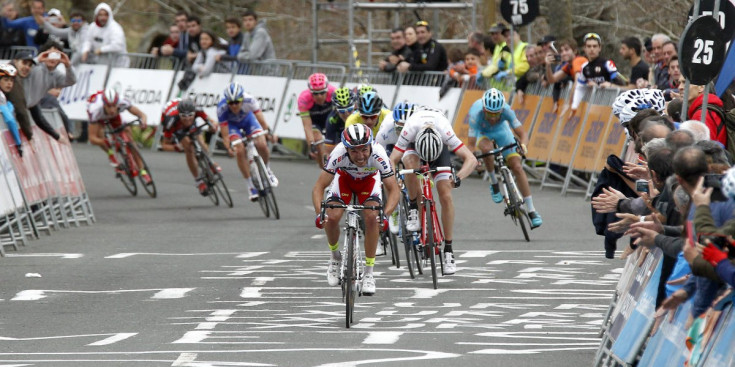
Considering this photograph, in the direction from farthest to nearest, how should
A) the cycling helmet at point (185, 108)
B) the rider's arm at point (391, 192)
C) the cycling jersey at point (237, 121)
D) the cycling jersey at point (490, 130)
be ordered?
the cycling helmet at point (185, 108)
the cycling jersey at point (237, 121)
the cycling jersey at point (490, 130)
the rider's arm at point (391, 192)

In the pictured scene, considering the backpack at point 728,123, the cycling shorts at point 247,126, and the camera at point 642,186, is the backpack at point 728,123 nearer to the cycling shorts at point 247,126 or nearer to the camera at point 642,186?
the camera at point 642,186

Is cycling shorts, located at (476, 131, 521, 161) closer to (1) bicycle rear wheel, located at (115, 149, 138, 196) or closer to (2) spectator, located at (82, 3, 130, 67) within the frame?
(1) bicycle rear wheel, located at (115, 149, 138, 196)

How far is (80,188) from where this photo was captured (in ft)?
67.9

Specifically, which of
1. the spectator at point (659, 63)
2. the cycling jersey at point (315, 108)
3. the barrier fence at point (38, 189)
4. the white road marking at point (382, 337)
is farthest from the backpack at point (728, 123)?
the cycling jersey at point (315, 108)

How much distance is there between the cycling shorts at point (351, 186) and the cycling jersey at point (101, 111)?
10.7 metres

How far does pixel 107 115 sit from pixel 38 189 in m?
4.68

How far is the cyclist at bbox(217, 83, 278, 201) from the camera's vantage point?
20.5 meters

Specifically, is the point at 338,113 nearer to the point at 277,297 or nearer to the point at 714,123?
the point at 277,297

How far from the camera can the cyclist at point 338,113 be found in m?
17.0

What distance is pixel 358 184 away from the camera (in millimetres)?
13031

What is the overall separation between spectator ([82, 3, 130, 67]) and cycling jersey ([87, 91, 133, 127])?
7.81 m

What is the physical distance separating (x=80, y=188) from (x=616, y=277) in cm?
898

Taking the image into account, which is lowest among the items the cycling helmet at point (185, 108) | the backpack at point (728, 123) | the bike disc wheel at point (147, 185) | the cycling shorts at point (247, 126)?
the bike disc wheel at point (147, 185)

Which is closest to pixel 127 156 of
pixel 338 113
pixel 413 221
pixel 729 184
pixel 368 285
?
pixel 338 113
